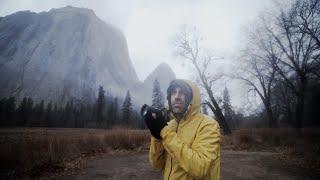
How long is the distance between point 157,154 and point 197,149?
21.4 inches

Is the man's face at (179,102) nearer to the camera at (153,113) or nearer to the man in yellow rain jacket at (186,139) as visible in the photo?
the man in yellow rain jacket at (186,139)

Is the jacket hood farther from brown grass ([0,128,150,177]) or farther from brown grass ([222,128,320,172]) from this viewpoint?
brown grass ([222,128,320,172])

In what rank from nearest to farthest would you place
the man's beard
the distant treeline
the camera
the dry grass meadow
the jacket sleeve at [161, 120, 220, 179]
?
the jacket sleeve at [161, 120, 220, 179] → the camera → the man's beard → the dry grass meadow → the distant treeline

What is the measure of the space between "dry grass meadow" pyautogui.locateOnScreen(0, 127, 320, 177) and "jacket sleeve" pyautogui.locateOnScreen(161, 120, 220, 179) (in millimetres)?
7889

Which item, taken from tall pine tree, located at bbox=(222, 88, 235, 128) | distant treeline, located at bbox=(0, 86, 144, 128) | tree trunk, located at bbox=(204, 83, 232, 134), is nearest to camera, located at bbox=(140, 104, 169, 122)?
tree trunk, located at bbox=(204, 83, 232, 134)

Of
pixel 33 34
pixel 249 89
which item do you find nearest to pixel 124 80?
pixel 33 34

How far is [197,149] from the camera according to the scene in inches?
69.9

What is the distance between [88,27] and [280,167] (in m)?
171

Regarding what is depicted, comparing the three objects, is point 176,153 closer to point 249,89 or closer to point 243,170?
point 243,170

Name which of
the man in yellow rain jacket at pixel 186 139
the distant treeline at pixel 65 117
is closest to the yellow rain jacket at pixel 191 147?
the man in yellow rain jacket at pixel 186 139

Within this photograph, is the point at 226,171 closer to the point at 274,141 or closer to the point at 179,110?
the point at 179,110

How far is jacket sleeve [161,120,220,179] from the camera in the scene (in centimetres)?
160

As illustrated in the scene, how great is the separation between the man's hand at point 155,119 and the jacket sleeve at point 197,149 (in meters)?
0.04

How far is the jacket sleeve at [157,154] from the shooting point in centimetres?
213
